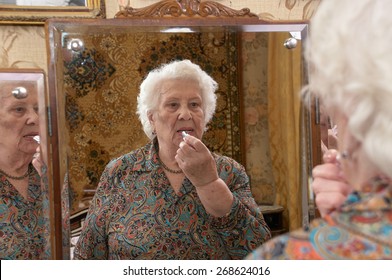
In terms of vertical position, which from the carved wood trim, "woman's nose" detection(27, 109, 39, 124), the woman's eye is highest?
the carved wood trim

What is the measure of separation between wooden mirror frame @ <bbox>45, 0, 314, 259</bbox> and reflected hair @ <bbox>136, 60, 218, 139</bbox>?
0.22ft

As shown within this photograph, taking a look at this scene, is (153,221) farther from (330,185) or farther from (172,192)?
(330,185)

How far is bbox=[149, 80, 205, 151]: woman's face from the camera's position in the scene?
96 centimetres

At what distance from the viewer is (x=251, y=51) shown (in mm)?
988

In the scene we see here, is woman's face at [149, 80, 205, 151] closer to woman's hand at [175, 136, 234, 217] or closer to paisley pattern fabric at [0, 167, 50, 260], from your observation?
woman's hand at [175, 136, 234, 217]

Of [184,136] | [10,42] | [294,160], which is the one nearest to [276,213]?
[294,160]

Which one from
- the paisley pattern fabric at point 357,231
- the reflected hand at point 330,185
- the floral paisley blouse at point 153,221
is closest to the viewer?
the paisley pattern fabric at point 357,231

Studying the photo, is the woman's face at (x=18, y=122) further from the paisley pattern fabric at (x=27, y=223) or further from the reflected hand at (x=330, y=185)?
the reflected hand at (x=330, y=185)

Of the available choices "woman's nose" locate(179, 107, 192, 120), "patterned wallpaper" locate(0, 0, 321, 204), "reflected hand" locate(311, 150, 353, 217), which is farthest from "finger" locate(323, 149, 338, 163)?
"woman's nose" locate(179, 107, 192, 120)

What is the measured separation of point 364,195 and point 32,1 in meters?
0.68

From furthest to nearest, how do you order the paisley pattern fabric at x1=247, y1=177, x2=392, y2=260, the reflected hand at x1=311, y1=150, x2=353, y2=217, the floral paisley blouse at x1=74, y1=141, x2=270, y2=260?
1. the floral paisley blouse at x1=74, y1=141, x2=270, y2=260
2. the reflected hand at x1=311, y1=150, x2=353, y2=217
3. the paisley pattern fabric at x1=247, y1=177, x2=392, y2=260

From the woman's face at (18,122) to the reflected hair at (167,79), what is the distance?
173 millimetres

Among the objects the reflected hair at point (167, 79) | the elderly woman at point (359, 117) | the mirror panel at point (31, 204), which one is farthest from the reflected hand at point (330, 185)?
the mirror panel at point (31, 204)

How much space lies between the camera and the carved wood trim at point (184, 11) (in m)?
0.98
